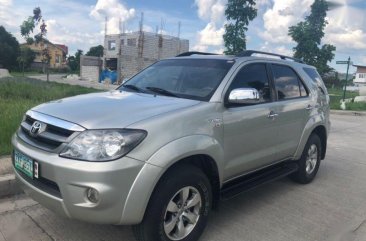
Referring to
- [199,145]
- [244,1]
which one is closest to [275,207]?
[199,145]

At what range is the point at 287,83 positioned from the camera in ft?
16.9

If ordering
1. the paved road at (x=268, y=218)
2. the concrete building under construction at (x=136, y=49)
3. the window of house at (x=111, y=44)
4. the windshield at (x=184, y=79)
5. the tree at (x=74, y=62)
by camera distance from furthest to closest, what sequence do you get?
the tree at (x=74, y=62), the window of house at (x=111, y=44), the concrete building under construction at (x=136, y=49), the windshield at (x=184, y=79), the paved road at (x=268, y=218)

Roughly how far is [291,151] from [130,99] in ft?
8.05

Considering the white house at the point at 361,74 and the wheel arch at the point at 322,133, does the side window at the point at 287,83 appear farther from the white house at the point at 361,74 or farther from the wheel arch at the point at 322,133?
the white house at the point at 361,74

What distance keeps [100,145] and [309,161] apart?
150 inches

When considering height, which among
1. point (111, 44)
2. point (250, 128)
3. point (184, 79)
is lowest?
point (250, 128)

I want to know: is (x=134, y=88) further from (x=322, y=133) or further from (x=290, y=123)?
(x=322, y=133)

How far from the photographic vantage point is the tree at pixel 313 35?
24.3 m

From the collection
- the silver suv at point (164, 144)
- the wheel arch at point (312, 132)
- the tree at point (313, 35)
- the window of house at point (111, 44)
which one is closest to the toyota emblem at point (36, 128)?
the silver suv at point (164, 144)

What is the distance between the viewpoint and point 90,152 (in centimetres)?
293

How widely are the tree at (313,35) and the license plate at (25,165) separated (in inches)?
911

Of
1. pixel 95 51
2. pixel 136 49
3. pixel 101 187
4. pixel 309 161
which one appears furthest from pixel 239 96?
pixel 95 51

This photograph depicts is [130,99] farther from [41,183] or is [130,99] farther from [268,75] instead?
[268,75]

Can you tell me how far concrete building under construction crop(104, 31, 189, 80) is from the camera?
5197 centimetres
